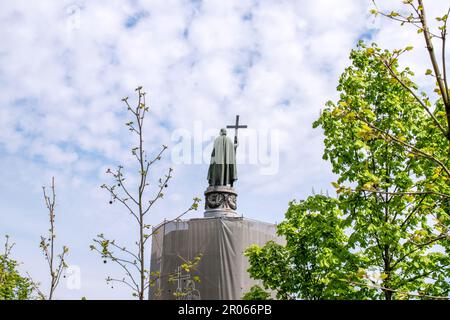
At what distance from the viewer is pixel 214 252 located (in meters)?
28.0

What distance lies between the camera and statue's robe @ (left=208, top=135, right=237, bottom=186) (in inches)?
1161

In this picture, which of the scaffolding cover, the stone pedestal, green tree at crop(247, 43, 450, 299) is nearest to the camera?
green tree at crop(247, 43, 450, 299)

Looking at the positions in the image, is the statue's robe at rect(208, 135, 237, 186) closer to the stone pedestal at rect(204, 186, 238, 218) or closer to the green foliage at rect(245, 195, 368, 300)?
the stone pedestal at rect(204, 186, 238, 218)

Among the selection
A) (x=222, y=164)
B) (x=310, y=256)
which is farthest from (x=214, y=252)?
(x=310, y=256)

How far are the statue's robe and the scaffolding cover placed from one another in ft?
8.08

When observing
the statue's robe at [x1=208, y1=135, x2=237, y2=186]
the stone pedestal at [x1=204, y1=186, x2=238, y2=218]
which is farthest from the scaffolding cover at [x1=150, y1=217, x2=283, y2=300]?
the statue's robe at [x1=208, y1=135, x2=237, y2=186]

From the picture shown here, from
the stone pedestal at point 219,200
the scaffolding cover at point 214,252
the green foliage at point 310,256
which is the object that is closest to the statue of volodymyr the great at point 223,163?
the stone pedestal at point 219,200

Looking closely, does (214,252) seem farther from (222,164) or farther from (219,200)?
(222,164)

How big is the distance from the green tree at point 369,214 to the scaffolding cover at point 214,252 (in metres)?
12.1

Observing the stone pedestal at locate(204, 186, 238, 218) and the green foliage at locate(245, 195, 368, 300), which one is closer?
the green foliage at locate(245, 195, 368, 300)

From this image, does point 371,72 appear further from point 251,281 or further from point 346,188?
point 251,281
